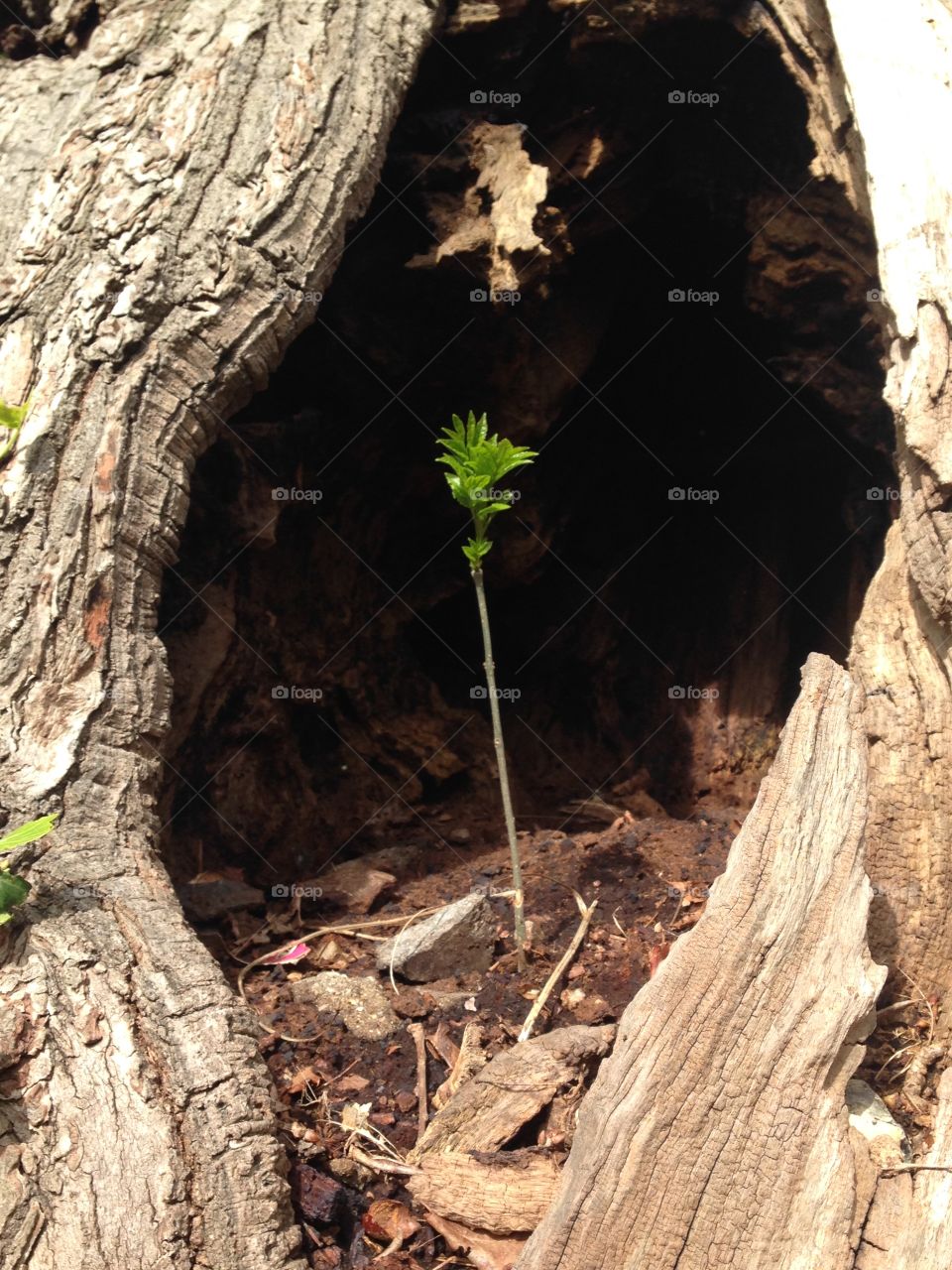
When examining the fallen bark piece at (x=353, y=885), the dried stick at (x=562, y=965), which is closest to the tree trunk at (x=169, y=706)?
the dried stick at (x=562, y=965)

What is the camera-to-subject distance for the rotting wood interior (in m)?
3.49

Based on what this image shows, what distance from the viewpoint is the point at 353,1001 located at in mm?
2502

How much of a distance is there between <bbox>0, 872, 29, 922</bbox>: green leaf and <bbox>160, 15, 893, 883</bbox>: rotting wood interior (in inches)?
44.4

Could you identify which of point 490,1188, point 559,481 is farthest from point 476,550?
point 559,481

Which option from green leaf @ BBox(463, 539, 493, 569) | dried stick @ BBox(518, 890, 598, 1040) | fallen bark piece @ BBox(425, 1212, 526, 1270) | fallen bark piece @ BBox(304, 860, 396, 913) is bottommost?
fallen bark piece @ BBox(425, 1212, 526, 1270)

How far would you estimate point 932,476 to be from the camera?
2.44 metres

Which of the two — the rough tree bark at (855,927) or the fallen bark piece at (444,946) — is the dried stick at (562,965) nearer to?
the fallen bark piece at (444,946)

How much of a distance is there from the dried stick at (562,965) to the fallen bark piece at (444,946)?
0.72ft

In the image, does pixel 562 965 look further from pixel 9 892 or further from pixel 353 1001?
pixel 9 892

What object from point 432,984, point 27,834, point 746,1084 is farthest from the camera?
point 432,984

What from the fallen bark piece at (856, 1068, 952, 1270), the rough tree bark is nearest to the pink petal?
the rough tree bark

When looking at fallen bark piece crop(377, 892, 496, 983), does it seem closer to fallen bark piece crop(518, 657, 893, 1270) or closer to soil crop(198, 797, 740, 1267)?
soil crop(198, 797, 740, 1267)

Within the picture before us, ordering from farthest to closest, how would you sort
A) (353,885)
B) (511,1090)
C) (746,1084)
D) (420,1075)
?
(353,885), (420,1075), (511,1090), (746,1084)

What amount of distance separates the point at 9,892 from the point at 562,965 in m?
1.34
